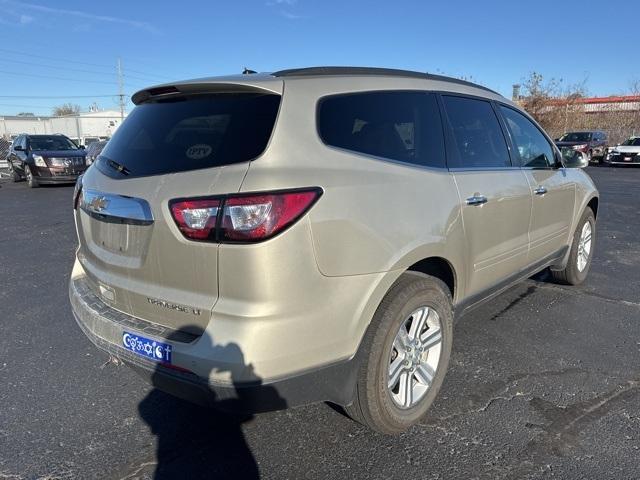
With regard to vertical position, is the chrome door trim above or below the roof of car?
below

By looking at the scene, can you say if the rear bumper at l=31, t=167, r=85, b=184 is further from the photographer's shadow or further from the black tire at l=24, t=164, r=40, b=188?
the photographer's shadow

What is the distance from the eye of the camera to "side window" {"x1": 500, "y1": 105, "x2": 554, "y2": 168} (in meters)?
3.92

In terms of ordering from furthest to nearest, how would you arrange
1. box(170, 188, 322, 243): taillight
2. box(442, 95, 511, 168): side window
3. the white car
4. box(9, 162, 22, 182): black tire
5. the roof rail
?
the white car < box(9, 162, 22, 182): black tire < box(442, 95, 511, 168): side window < the roof rail < box(170, 188, 322, 243): taillight

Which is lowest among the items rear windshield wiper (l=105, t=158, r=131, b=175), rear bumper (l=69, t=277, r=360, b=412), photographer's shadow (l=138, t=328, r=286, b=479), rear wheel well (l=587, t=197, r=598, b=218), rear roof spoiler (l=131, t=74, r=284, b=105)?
photographer's shadow (l=138, t=328, r=286, b=479)

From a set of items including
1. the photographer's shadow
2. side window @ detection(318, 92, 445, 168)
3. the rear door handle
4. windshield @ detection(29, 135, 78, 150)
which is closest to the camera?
the photographer's shadow

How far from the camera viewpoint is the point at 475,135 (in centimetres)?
340

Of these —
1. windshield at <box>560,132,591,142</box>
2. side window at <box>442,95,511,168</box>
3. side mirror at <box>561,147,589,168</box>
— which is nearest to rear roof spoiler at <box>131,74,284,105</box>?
side window at <box>442,95,511,168</box>

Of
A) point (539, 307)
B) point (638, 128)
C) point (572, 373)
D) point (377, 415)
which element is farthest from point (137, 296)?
point (638, 128)

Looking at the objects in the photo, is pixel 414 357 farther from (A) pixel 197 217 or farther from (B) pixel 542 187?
(B) pixel 542 187

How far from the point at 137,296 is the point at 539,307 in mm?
3626

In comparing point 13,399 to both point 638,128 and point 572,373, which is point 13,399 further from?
point 638,128

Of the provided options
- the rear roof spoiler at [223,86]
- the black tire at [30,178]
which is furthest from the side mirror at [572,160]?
the black tire at [30,178]

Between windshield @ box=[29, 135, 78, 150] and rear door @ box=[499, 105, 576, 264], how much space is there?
15.7 metres

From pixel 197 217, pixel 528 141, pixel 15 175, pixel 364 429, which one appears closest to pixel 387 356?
pixel 364 429
